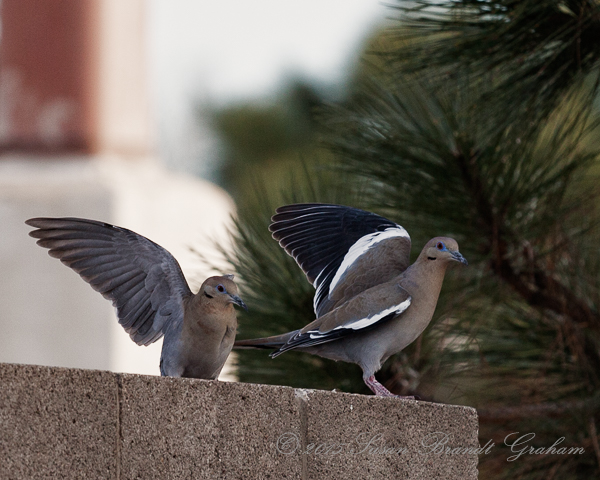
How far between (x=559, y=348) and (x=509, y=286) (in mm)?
383

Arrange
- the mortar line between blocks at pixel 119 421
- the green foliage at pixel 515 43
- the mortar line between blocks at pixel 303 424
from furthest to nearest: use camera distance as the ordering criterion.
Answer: the green foliage at pixel 515 43
the mortar line between blocks at pixel 303 424
the mortar line between blocks at pixel 119 421

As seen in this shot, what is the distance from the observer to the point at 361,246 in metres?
3.39

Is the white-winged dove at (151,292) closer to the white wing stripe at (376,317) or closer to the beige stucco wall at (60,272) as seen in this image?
the white wing stripe at (376,317)

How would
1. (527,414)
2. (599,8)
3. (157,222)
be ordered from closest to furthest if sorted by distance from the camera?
(599,8) < (527,414) < (157,222)

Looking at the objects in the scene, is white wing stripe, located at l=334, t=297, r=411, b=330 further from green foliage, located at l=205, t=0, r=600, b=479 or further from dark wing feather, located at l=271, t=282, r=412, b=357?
green foliage, located at l=205, t=0, r=600, b=479

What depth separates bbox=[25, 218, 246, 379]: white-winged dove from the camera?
2.88m

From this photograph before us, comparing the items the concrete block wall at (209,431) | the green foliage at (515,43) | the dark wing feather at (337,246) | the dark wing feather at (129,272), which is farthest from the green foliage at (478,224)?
the dark wing feather at (129,272)

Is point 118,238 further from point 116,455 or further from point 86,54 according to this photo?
point 86,54

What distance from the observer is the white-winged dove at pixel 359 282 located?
2.98 meters

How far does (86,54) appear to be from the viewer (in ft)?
29.5

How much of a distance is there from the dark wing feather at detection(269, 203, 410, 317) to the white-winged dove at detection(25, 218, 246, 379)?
1.63 feet

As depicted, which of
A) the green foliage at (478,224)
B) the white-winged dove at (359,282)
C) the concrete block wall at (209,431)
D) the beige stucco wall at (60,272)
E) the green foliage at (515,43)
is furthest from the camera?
the beige stucco wall at (60,272)

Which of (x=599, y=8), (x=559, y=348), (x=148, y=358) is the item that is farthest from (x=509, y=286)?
(x=148, y=358)

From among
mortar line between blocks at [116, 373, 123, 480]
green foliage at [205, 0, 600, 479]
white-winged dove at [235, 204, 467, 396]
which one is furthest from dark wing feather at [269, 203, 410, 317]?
mortar line between blocks at [116, 373, 123, 480]
